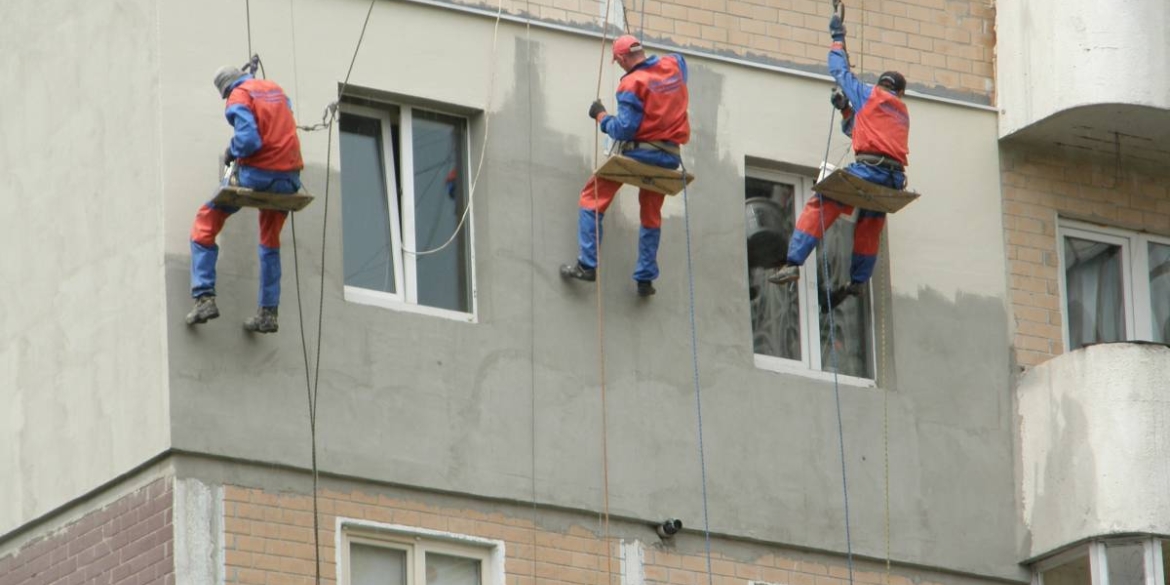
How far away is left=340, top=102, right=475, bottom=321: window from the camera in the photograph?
2273 cm

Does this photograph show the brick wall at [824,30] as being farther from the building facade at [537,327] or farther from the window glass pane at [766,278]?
the window glass pane at [766,278]

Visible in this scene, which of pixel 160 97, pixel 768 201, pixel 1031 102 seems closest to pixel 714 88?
pixel 768 201

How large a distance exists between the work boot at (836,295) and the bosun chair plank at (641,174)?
1.84 meters

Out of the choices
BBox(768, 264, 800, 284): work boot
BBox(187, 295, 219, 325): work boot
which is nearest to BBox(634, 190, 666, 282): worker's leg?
BBox(768, 264, 800, 284): work boot

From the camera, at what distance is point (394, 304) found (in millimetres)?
22547

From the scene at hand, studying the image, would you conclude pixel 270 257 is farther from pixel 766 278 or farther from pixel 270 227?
pixel 766 278

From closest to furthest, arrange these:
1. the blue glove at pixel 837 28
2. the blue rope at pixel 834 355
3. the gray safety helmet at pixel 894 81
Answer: the blue rope at pixel 834 355
the gray safety helmet at pixel 894 81
the blue glove at pixel 837 28

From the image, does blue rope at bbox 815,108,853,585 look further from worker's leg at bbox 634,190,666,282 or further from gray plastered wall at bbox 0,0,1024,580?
worker's leg at bbox 634,190,666,282

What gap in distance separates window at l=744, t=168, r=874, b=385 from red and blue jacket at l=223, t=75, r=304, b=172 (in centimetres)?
428

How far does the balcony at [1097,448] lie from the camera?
2392cm

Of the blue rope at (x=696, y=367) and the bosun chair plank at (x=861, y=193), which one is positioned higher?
the bosun chair plank at (x=861, y=193)

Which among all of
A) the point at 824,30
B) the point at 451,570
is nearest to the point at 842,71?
the point at 824,30

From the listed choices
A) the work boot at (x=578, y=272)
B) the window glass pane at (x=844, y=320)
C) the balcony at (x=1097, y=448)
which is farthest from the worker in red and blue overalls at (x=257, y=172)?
the balcony at (x=1097, y=448)

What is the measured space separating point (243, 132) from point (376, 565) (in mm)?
3000
